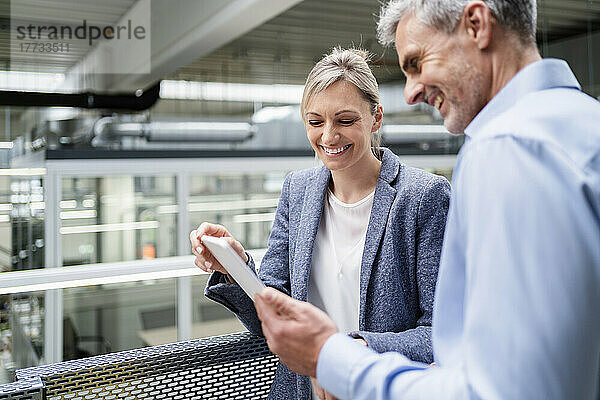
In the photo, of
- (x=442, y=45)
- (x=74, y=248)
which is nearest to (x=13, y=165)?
(x=74, y=248)

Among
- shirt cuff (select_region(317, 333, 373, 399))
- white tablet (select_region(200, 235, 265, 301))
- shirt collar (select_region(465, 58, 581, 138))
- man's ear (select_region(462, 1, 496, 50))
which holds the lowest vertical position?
shirt cuff (select_region(317, 333, 373, 399))

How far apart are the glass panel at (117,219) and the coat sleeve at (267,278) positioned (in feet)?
16.9

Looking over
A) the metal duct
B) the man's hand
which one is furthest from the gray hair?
the metal duct

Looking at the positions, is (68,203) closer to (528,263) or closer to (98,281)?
(98,281)

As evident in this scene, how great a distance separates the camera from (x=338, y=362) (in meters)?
0.70

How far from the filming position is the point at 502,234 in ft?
1.93

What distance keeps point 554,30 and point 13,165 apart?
7.08 meters

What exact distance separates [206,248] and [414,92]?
65 cm

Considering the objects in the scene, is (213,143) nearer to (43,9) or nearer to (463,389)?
(43,9)

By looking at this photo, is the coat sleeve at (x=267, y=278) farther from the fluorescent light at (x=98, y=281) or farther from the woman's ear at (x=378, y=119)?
the fluorescent light at (x=98, y=281)

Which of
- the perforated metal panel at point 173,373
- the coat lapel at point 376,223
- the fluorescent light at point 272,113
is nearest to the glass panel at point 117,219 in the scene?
the fluorescent light at point 272,113

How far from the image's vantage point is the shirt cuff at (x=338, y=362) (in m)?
0.69

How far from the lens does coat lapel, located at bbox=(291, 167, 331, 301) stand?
129 cm

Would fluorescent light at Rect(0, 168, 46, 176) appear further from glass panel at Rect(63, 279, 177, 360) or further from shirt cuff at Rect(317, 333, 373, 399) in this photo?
shirt cuff at Rect(317, 333, 373, 399)
